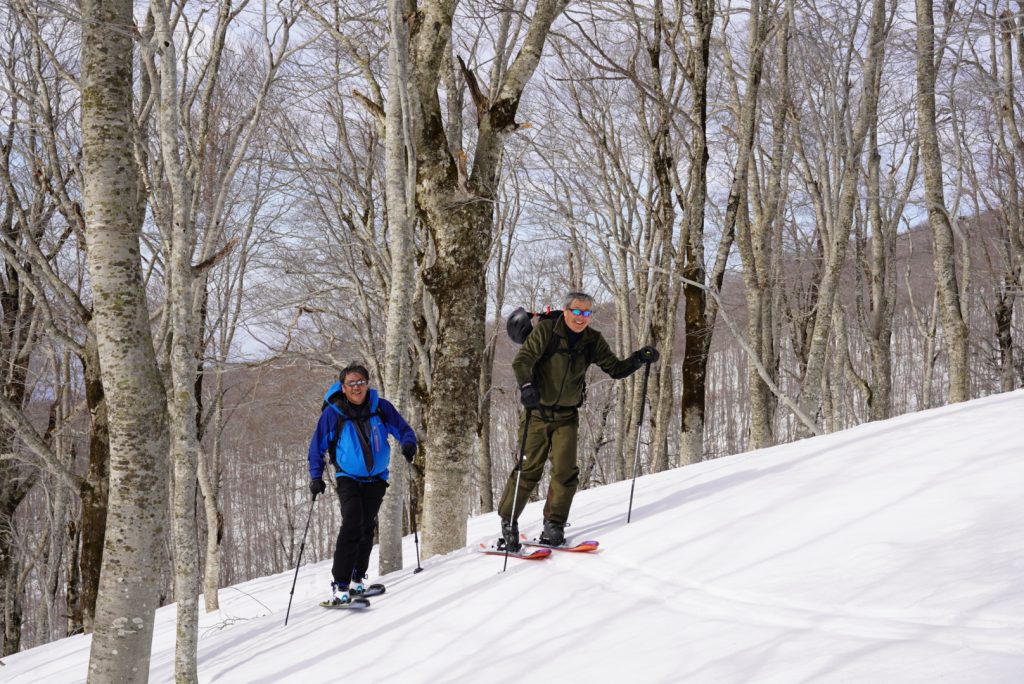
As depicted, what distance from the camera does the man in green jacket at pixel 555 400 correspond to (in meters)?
5.28

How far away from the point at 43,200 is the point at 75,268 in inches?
166

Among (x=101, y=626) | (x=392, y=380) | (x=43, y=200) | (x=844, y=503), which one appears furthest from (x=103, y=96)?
(x=43, y=200)

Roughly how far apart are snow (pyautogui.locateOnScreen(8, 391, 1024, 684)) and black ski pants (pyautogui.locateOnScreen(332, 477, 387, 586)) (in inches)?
12.6

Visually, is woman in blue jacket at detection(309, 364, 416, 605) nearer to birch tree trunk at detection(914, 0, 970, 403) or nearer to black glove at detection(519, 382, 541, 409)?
black glove at detection(519, 382, 541, 409)

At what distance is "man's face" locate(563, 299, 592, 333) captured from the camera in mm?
5328

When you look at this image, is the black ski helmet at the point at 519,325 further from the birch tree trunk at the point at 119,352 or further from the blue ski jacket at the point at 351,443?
the birch tree trunk at the point at 119,352

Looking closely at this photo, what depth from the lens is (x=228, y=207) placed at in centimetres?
1153

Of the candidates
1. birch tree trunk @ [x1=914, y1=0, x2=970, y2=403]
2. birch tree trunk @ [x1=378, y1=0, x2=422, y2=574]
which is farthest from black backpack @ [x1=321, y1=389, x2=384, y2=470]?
birch tree trunk @ [x1=914, y1=0, x2=970, y2=403]

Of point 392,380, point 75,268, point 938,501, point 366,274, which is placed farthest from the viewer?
point 75,268

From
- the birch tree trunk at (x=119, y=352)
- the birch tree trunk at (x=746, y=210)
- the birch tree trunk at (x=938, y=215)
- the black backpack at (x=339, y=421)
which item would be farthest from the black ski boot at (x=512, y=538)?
the birch tree trunk at (x=938, y=215)

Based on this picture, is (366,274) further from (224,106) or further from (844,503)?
(844,503)

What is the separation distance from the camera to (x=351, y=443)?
552 centimetres

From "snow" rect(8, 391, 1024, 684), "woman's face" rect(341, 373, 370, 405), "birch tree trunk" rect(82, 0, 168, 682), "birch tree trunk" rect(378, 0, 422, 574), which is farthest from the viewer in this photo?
"birch tree trunk" rect(378, 0, 422, 574)

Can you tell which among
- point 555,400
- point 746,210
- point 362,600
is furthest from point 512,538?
point 746,210
